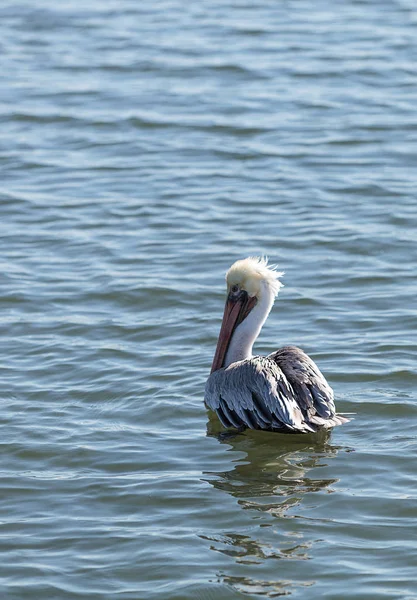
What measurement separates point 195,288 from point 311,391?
244 cm

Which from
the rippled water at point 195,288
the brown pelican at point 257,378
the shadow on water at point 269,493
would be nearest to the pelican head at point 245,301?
the brown pelican at point 257,378

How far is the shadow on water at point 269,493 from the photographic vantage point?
549 cm

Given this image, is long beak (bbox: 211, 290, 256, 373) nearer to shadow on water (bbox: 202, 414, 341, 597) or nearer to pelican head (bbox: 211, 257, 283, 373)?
pelican head (bbox: 211, 257, 283, 373)

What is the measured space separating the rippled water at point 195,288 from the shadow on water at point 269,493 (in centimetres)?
2

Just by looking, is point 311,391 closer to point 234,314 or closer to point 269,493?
point 269,493

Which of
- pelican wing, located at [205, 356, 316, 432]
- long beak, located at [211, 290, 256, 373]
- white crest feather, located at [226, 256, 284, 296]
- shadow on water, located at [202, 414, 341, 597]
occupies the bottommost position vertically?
shadow on water, located at [202, 414, 341, 597]

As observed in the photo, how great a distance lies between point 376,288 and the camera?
909cm

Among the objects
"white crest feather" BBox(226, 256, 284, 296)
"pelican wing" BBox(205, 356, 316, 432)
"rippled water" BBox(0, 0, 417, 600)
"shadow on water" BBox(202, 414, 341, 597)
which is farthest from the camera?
"white crest feather" BBox(226, 256, 284, 296)

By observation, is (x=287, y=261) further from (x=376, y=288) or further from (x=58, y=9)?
(x=58, y=9)

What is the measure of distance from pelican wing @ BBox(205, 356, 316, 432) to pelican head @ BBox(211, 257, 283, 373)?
0.39 meters

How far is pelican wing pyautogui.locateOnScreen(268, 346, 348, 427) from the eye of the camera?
6.86 metres

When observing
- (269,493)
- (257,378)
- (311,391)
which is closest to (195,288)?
(257,378)

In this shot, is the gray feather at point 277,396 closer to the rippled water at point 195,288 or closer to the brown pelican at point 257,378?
the brown pelican at point 257,378

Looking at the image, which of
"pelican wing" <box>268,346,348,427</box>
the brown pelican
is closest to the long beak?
the brown pelican
